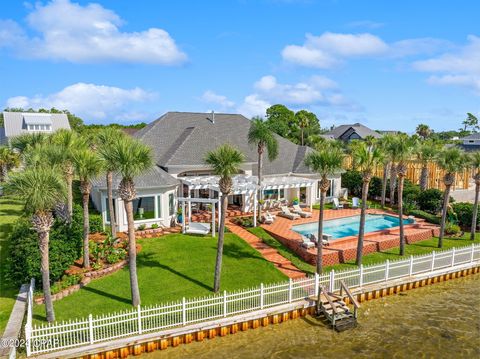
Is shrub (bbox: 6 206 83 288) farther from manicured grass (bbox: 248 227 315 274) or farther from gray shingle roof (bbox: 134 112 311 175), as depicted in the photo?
gray shingle roof (bbox: 134 112 311 175)

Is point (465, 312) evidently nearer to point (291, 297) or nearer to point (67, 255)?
point (291, 297)

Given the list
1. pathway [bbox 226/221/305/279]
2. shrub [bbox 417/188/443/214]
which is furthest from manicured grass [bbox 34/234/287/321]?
shrub [bbox 417/188/443/214]

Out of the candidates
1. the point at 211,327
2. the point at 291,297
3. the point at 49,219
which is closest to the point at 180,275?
the point at 211,327

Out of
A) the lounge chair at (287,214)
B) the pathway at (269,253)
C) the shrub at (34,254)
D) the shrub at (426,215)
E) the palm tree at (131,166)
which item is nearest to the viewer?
the palm tree at (131,166)

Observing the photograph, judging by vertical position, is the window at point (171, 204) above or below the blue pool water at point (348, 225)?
above

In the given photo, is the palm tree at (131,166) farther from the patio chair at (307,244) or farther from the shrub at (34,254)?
the patio chair at (307,244)

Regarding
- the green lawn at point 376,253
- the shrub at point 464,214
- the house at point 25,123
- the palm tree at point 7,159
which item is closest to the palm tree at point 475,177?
the green lawn at point 376,253
